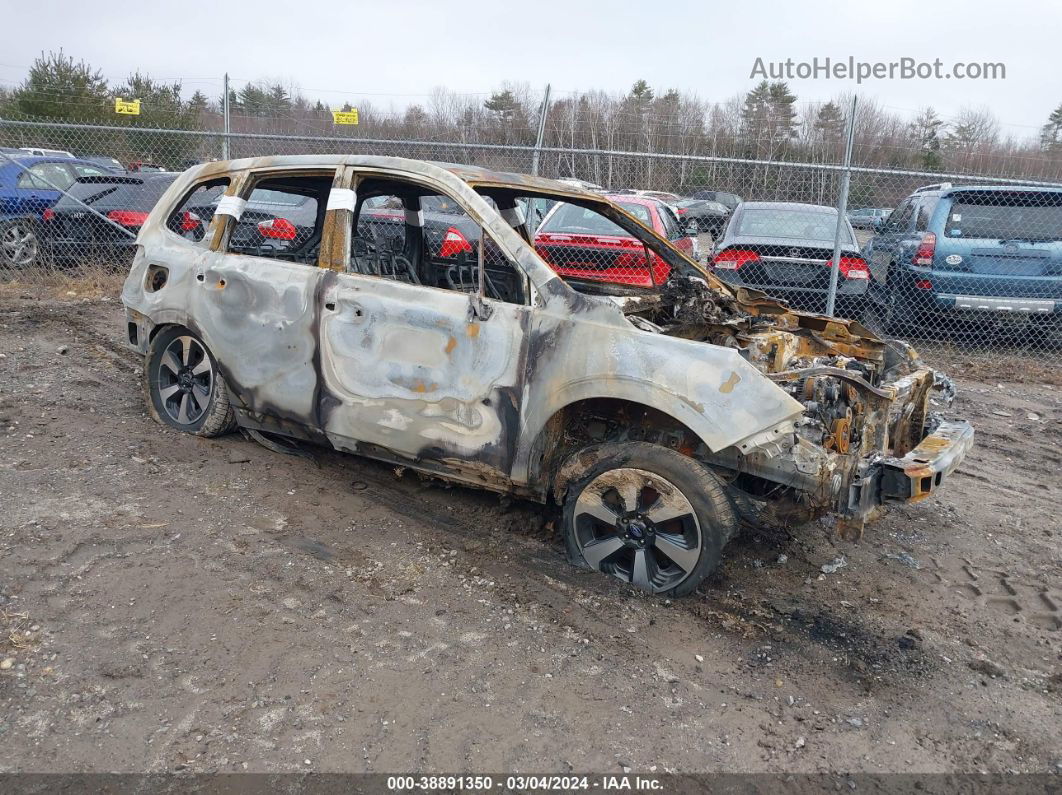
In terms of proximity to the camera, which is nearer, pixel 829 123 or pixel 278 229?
pixel 278 229

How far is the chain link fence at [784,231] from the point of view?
8414 mm

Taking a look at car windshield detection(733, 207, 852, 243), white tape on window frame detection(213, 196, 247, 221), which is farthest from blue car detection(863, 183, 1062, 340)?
white tape on window frame detection(213, 196, 247, 221)

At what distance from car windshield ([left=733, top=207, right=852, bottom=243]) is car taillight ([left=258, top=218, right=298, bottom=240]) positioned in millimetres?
5518

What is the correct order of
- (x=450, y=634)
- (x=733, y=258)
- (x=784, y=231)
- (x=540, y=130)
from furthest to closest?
(x=784, y=231) < (x=540, y=130) < (x=733, y=258) < (x=450, y=634)

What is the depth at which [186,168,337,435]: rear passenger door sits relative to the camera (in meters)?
4.36

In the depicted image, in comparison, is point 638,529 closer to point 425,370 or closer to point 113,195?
point 425,370

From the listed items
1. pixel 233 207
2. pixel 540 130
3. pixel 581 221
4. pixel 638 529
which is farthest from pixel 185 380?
pixel 540 130

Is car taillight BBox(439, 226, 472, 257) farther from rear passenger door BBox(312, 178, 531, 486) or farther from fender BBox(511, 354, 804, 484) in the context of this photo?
fender BBox(511, 354, 804, 484)

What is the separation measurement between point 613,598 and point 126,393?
425cm

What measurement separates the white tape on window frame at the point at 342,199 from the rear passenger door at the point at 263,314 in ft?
0.38

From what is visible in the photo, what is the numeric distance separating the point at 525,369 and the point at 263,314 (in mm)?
1621

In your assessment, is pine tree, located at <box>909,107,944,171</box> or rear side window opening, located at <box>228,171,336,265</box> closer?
rear side window opening, located at <box>228,171,336,265</box>

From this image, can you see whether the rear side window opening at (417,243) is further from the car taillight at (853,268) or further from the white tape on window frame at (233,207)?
the car taillight at (853,268)

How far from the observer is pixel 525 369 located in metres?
3.77
